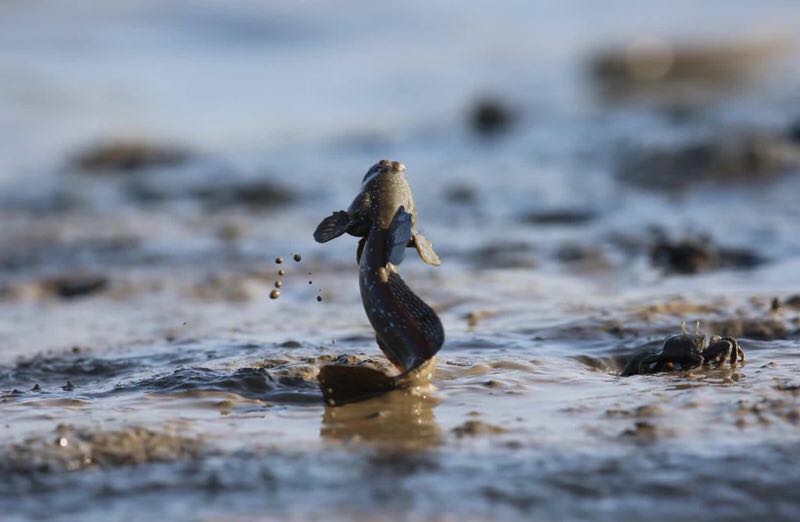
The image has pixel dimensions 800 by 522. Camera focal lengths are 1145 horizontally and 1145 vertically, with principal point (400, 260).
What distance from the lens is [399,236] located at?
3582 millimetres

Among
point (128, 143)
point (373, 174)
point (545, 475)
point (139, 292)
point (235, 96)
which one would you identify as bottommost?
point (545, 475)

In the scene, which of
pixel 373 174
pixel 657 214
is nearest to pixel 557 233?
pixel 657 214

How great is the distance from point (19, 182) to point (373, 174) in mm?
8162

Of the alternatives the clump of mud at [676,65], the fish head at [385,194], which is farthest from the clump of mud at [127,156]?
the fish head at [385,194]

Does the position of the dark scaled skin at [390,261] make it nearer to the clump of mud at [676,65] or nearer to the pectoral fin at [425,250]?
the pectoral fin at [425,250]

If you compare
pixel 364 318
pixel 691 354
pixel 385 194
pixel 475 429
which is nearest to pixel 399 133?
pixel 364 318

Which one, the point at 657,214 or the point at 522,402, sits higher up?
the point at 657,214

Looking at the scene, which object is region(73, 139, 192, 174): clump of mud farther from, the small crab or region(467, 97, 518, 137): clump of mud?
the small crab

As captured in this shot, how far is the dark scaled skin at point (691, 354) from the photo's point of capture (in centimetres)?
397

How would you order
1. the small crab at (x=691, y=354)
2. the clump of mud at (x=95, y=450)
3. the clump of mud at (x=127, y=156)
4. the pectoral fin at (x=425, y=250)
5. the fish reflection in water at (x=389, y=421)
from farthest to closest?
1. the clump of mud at (x=127, y=156)
2. the small crab at (x=691, y=354)
3. the pectoral fin at (x=425, y=250)
4. the fish reflection in water at (x=389, y=421)
5. the clump of mud at (x=95, y=450)

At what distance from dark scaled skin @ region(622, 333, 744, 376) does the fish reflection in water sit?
2.86ft

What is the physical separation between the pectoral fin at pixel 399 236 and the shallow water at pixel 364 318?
46 cm

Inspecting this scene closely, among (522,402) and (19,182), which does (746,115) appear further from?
(522,402)

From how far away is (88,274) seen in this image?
22.8 feet
